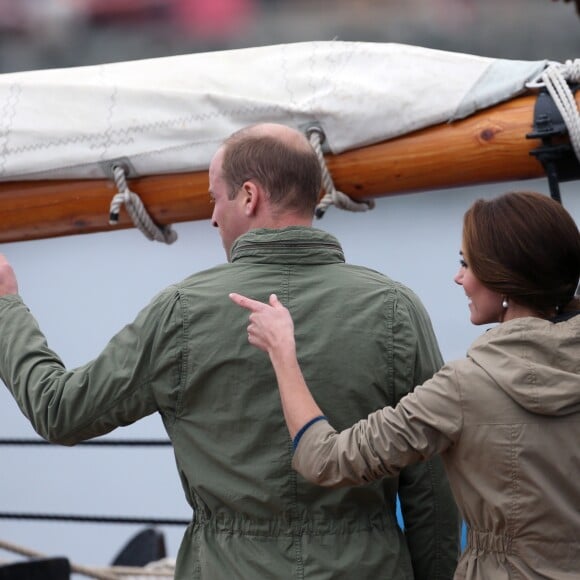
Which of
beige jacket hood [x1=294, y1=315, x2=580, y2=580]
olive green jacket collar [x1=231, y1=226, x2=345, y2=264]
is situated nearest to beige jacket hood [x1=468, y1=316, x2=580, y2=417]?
beige jacket hood [x1=294, y1=315, x2=580, y2=580]

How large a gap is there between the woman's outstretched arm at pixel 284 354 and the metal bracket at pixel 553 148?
0.57m

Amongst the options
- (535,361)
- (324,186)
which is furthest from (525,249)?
(324,186)

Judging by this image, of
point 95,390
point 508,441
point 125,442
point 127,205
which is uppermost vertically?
point 127,205

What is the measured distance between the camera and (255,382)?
5.01ft

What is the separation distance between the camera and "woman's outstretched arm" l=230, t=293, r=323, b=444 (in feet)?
4.61

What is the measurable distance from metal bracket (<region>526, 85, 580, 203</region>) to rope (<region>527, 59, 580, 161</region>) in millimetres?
12

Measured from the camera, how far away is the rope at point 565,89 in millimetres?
1779

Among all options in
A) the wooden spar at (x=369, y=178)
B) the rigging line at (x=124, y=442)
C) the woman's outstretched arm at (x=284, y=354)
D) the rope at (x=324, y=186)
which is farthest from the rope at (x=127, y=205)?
the rigging line at (x=124, y=442)

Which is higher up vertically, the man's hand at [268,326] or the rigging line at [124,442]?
the man's hand at [268,326]

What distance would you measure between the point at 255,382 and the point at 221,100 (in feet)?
2.16

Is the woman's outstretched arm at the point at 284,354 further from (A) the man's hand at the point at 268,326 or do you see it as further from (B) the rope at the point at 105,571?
(B) the rope at the point at 105,571

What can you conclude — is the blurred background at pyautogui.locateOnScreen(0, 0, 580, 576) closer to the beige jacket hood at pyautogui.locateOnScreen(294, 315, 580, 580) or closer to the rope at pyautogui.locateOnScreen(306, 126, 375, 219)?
the rope at pyautogui.locateOnScreen(306, 126, 375, 219)

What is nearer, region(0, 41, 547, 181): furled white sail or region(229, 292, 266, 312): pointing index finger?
region(229, 292, 266, 312): pointing index finger

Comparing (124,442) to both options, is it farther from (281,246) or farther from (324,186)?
(281,246)
